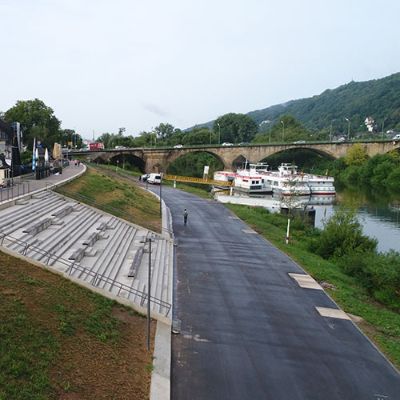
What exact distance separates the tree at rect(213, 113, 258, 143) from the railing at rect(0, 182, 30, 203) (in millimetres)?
136092

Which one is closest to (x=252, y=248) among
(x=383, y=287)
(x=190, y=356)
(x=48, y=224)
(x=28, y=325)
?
(x=383, y=287)

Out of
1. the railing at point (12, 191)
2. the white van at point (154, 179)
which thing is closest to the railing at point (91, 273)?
the railing at point (12, 191)

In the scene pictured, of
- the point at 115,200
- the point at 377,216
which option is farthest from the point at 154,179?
the point at 377,216

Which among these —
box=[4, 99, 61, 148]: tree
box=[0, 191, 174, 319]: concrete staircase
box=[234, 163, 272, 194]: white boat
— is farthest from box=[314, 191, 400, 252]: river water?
box=[4, 99, 61, 148]: tree

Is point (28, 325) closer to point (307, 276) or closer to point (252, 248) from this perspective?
point (307, 276)

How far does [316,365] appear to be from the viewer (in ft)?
45.4

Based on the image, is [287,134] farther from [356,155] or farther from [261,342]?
[261,342]

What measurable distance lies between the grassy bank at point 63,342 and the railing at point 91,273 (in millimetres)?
945

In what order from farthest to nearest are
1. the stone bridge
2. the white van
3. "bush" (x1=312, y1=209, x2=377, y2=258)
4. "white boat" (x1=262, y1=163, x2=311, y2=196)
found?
the stone bridge
"white boat" (x1=262, y1=163, x2=311, y2=196)
the white van
"bush" (x1=312, y1=209, x2=377, y2=258)

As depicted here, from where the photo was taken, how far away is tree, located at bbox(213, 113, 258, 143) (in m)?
164

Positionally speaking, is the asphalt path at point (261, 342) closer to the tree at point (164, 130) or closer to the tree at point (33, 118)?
the tree at point (33, 118)

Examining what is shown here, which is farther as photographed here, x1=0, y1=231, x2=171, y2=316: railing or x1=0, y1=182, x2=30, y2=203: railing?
x1=0, y1=182, x2=30, y2=203: railing

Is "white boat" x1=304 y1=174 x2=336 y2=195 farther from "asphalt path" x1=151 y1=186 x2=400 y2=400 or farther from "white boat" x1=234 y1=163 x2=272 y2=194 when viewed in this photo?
"asphalt path" x1=151 y1=186 x2=400 y2=400

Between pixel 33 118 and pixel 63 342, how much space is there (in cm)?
6759
